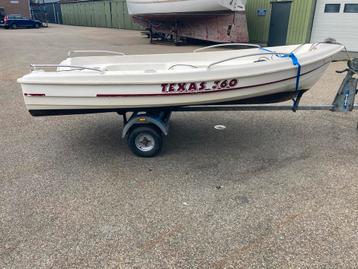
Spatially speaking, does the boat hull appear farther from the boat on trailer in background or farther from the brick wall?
the brick wall

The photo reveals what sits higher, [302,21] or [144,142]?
[302,21]

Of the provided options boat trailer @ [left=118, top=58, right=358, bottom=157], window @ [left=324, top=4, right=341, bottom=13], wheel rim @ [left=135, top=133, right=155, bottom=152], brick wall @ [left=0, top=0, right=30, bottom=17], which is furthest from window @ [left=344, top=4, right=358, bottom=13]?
brick wall @ [left=0, top=0, right=30, bottom=17]

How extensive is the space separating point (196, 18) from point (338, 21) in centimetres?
647

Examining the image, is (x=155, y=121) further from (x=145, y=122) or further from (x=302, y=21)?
(x=302, y=21)

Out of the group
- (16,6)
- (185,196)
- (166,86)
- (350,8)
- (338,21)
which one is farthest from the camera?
(16,6)

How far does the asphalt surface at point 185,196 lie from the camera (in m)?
2.47

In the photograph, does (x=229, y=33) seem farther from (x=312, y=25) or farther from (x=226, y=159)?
(x=226, y=159)

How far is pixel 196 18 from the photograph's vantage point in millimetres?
14758

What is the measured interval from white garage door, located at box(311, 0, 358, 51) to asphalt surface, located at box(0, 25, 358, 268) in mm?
6846

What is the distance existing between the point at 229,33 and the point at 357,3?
517 cm

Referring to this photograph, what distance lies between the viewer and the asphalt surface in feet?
8.12

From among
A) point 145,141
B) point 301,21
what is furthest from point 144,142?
point 301,21

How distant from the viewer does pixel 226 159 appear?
401 centimetres

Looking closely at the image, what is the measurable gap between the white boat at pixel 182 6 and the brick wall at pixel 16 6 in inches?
994
